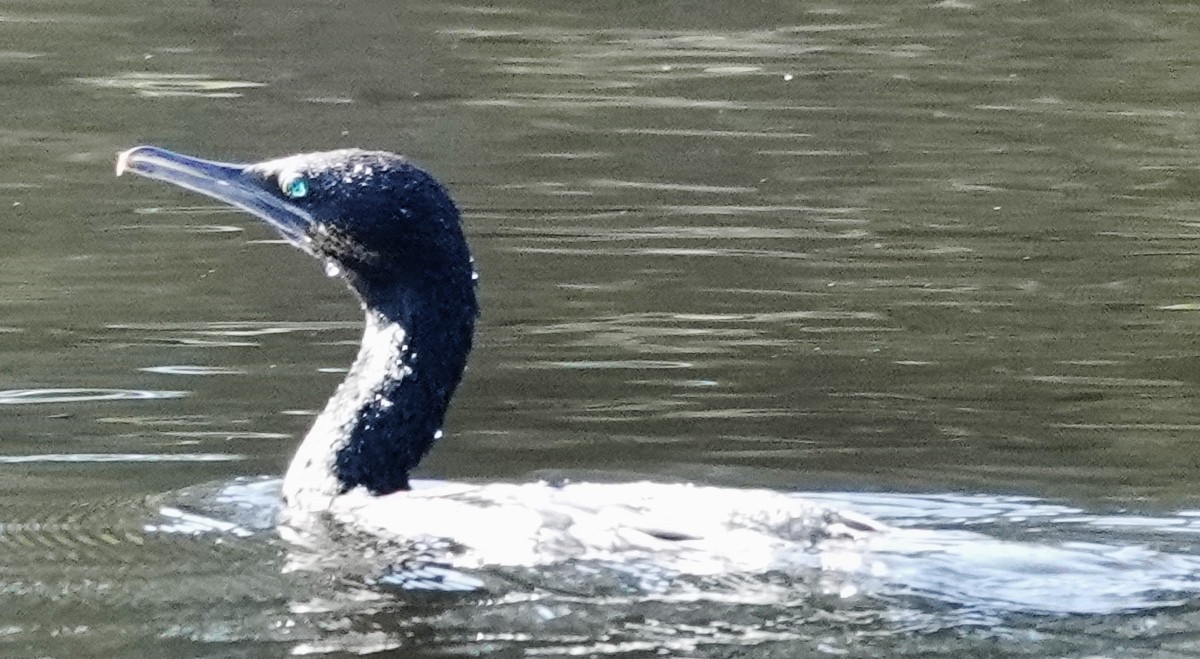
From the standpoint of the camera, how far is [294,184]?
964 centimetres

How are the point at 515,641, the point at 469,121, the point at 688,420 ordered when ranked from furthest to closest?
the point at 469,121
the point at 688,420
the point at 515,641

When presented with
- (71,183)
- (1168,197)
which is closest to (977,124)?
(1168,197)

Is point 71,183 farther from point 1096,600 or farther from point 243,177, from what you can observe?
point 1096,600

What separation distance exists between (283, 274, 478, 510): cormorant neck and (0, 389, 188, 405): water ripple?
1283 millimetres

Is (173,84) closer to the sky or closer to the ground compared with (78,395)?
closer to the sky

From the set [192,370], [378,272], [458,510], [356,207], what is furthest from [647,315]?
[458,510]

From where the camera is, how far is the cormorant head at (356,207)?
9477 mm

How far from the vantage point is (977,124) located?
56.5 ft

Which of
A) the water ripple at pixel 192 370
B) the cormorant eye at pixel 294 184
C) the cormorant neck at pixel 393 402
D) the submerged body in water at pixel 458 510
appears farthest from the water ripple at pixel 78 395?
the cormorant eye at pixel 294 184

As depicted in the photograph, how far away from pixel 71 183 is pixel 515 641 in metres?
7.78

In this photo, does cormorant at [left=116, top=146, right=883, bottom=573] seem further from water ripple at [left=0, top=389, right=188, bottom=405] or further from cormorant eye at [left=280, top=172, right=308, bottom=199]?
water ripple at [left=0, top=389, right=188, bottom=405]

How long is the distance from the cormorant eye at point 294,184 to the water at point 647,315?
111cm

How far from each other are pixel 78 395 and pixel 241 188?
157 centimetres

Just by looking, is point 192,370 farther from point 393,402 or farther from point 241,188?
point 393,402
